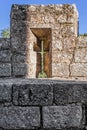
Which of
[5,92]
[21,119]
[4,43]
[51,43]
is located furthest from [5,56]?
[21,119]

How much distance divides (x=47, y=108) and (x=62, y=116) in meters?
0.15

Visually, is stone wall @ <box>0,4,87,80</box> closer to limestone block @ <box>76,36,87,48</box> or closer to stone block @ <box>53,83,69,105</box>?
limestone block @ <box>76,36,87,48</box>

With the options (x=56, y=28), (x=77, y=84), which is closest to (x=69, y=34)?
(x=56, y=28)

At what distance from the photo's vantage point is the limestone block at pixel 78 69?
6.81 m

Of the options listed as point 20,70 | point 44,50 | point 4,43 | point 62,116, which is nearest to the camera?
point 62,116

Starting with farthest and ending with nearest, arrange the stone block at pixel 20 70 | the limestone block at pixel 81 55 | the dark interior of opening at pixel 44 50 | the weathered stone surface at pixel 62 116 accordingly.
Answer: the dark interior of opening at pixel 44 50 → the limestone block at pixel 81 55 → the stone block at pixel 20 70 → the weathered stone surface at pixel 62 116

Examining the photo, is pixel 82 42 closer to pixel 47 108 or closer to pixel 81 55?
pixel 81 55

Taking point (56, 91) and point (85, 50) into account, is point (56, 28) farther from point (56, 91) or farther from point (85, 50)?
point (56, 91)

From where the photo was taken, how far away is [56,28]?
6.86 metres

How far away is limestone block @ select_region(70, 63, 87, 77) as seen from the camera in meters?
6.81

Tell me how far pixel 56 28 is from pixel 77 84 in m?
3.73

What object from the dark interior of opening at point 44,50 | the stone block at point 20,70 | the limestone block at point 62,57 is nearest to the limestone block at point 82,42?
the limestone block at point 62,57

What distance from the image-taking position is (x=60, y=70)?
6.78 m

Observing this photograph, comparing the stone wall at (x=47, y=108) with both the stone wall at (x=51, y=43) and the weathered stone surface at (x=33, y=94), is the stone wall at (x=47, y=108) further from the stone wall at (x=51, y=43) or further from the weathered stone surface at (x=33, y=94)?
the stone wall at (x=51, y=43)
